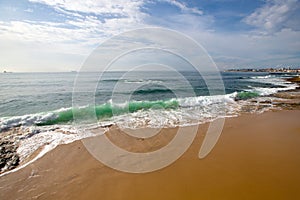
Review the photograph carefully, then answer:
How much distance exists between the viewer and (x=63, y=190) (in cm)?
336

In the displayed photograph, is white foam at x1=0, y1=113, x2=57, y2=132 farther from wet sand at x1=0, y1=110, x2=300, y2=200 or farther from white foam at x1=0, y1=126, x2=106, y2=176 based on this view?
wet sand at x1=0, y1=110, x2=300, y2=200

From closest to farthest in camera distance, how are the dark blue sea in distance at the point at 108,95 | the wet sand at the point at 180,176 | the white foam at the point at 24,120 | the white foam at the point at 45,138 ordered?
the wet sand at the point at 180,176 → the white foam at the point at 45,138 → the white foam at the point at 24,120 → the dark blue sea in distance at the point at 108,95

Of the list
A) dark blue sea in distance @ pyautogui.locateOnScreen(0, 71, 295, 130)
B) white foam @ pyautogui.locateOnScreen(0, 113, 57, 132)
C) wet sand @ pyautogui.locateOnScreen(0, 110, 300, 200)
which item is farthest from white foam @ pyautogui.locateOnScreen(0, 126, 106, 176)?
dark blue sea in distance @ pyautogui.locateOnScreen(0, 71, 295, 130)

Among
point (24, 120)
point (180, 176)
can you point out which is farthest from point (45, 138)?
point (180, 176)

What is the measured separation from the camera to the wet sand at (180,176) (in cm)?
319

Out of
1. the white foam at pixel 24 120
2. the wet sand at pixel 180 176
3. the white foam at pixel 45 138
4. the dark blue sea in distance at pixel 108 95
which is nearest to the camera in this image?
the wet sand at pixel 180 176

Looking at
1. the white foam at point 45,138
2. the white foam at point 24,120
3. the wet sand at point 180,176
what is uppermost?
the white foam at point 24,120

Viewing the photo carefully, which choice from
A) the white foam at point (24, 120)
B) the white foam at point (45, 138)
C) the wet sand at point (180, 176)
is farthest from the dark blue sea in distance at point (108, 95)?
the wet sand at point (180, 176)

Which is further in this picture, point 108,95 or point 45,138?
point 108,95

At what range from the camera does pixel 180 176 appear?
368 centimetres

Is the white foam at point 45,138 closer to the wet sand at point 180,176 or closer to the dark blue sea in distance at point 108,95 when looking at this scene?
the wet sand at point 180,176

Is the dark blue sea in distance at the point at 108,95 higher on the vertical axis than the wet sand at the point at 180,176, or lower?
higher

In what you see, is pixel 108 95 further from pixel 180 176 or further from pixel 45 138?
pixel 180 176

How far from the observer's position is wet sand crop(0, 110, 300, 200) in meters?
3.19
